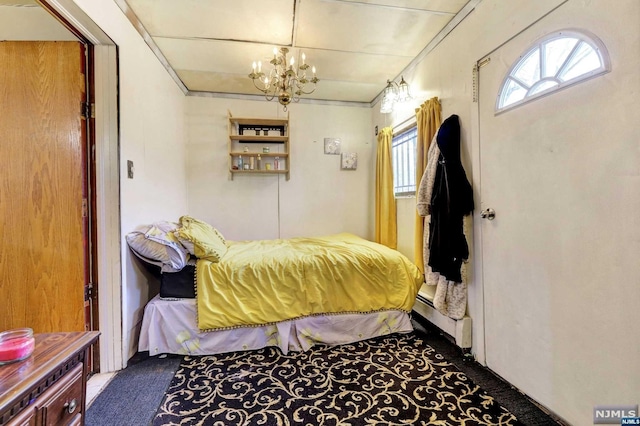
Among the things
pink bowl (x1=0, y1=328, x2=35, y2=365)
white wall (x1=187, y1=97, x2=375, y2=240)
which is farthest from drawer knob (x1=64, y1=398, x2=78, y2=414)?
white wall (x1=187, y1=97, x2=375, y2=240)

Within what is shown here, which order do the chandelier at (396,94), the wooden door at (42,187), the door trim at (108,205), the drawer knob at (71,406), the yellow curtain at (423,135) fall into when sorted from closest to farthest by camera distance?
the drawer knob at (71,406)
the wooden door at (42,187)
the door trim at (108,205)
the yellow curtain at (423,135)
the chandelier at (396,94)

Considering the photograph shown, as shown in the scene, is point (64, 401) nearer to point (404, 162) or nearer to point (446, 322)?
point (446, 322)

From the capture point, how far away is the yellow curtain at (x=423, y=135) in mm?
2305

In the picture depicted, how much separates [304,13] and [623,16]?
1.85 meters

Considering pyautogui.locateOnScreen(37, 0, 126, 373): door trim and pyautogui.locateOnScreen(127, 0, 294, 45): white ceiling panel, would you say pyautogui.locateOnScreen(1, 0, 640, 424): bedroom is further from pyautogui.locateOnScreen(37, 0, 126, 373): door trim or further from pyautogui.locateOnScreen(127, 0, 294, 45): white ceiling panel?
pyautogui.locateOnScreen(127, 0, 294, 45): white ceiling panel

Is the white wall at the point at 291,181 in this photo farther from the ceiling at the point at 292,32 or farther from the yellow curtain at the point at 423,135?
the yellow curtain at the point at 423,135

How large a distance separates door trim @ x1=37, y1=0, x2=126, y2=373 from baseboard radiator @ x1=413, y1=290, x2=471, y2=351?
8.05 feet

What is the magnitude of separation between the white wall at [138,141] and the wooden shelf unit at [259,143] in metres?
0.74

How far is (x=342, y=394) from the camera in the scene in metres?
1.59

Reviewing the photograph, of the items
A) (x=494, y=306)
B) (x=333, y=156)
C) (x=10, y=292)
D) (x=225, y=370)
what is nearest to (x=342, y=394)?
(x=225, y=370)

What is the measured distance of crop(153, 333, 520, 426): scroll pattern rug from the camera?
1412mm

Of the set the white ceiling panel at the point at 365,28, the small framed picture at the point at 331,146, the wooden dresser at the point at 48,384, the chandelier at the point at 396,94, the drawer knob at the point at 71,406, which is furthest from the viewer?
the small framed picture at the point at 331,146

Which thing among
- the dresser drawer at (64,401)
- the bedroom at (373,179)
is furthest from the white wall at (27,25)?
the dresser drawer at (64,401)

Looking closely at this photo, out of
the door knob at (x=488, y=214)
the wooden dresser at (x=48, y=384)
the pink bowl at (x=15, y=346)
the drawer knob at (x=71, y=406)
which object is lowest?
the drawer knob at (x=71, y=406)
